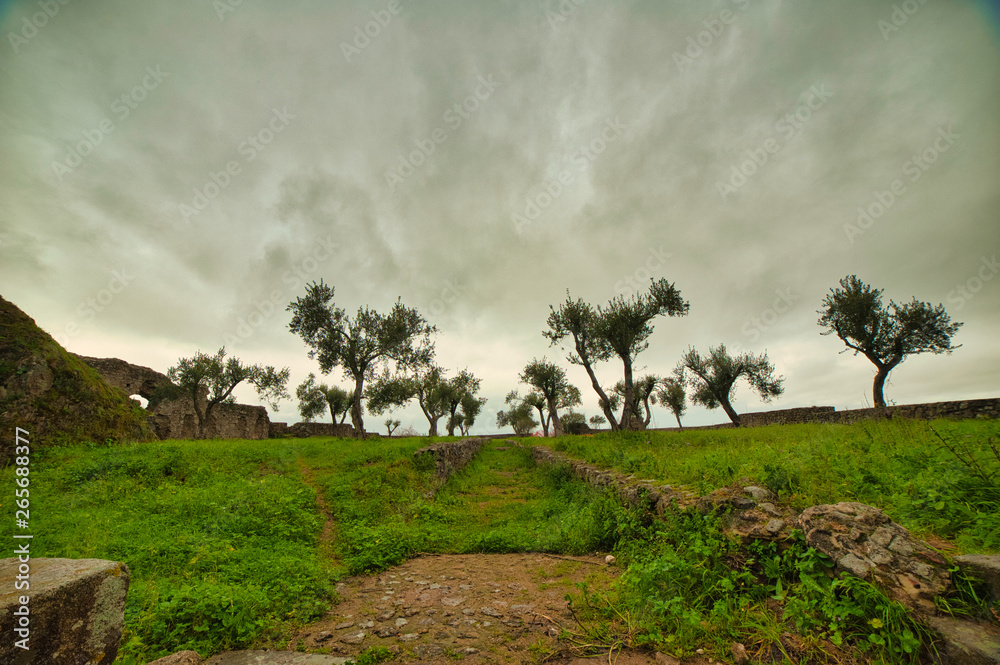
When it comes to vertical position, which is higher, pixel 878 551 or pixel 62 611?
pixel 62 611

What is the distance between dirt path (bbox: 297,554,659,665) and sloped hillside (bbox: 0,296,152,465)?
11.2 metres

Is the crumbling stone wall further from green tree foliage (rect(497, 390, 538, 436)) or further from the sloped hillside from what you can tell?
green tree foliage (rect(497, 390, 538, 436))

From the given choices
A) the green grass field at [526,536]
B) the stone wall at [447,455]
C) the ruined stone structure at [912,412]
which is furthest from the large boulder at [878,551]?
the ruined stone structure at [912,412]

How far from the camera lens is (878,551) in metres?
3.08

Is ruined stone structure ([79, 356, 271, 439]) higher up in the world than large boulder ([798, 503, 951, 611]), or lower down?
higher up

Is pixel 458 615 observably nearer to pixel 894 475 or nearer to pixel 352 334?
Result: pixel 894 475

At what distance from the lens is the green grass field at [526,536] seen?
325 centimetres

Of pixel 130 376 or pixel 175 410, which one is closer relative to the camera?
pixel 130 376

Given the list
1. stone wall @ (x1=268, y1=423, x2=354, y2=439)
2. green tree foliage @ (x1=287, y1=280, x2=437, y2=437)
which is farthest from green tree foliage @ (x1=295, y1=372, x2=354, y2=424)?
green tree foliage @ (x1=287, y1=280, x2=437, y2=437)

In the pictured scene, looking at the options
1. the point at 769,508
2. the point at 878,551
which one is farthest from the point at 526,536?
the point at 878,551

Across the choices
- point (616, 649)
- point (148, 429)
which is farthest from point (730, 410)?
point (148, 429)

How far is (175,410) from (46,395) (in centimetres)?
2492

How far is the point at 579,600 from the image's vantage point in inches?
168

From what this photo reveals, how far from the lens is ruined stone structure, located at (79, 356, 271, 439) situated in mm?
27603
